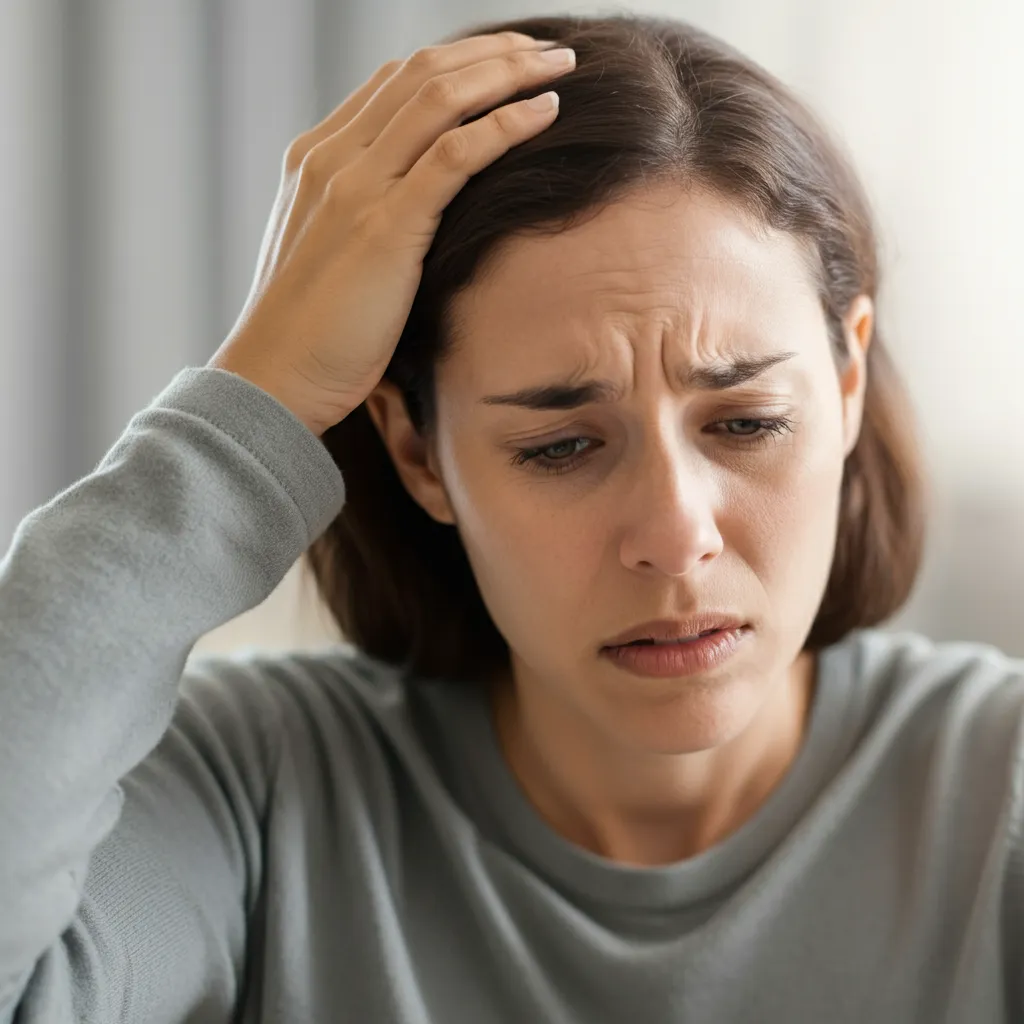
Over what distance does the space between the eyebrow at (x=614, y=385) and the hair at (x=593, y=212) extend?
0.38 feet

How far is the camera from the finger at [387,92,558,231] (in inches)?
43.9

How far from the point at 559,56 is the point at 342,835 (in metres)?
0.72

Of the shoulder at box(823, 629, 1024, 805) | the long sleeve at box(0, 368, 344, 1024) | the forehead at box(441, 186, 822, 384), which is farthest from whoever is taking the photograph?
the shoulder at box(823, 629, 1024, 805)

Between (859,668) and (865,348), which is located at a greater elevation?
(865,348)

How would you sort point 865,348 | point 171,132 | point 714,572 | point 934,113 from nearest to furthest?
1. point 714,572
2. point 865,348
3. point 934,113
4. point 171,132

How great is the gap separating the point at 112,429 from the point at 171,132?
0.44m

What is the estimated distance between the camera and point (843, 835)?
124 centimetres

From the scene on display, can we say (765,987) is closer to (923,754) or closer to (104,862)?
(923,754)

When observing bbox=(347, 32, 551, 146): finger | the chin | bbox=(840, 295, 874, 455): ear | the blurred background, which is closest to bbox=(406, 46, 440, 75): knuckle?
bbox=(347, 32, 551, 146): finger

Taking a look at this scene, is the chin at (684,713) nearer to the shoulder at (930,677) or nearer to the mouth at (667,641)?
the mouth at (667,641)

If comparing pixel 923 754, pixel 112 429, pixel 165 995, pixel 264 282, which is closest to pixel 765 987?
pixel 923 754

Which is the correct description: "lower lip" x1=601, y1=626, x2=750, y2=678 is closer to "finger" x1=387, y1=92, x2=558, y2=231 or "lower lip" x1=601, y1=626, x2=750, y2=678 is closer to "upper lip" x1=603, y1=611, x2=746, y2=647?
"upper lip" x1=603, y1=611, x2=746, y2=647

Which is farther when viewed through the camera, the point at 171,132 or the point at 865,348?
the point at 171,132

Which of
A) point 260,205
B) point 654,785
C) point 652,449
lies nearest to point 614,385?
point 652,449
